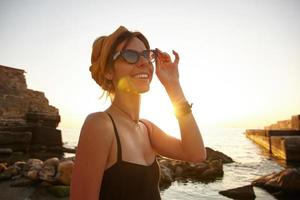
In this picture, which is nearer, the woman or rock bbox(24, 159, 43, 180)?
the woman

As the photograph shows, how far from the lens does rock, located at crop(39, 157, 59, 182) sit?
9648 millimetres

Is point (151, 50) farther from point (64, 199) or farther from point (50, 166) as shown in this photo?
point (50, 166)

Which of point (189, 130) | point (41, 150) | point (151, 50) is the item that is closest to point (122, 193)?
point (189, 130)

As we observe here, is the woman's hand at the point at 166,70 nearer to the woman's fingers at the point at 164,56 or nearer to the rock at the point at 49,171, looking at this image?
the woman's fingers at the point at 164,56

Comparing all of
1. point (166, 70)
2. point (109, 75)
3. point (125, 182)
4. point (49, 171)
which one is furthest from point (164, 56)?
point (49, 171)

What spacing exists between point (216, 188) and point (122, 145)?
12.2 meters

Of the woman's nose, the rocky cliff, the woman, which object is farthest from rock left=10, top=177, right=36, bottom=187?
the rocky cliff

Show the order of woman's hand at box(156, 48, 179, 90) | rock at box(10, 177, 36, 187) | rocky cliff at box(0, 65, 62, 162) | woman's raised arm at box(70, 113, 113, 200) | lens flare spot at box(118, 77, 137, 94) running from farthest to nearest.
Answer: rocky cliff at box(0, 65, 62, 162), rock at box(10, 177, 36, 187), woman's hand at box(156, 48, 179, 90), lens flare spot at box(118, 77, 137, 94), woman's raised arm at box(70, 113, 113, 200)

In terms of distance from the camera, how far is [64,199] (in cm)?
841

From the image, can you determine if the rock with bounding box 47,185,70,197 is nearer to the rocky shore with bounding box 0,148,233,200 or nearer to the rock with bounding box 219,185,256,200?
the rocky shore with bounding box 0,148,233,200

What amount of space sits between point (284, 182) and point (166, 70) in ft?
38.4

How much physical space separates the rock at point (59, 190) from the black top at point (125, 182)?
794 cm

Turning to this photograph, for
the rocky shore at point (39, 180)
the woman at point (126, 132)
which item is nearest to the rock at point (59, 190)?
the rocky shore at point (39, 180)

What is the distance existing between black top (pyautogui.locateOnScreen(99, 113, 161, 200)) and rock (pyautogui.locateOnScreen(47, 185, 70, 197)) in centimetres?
794
